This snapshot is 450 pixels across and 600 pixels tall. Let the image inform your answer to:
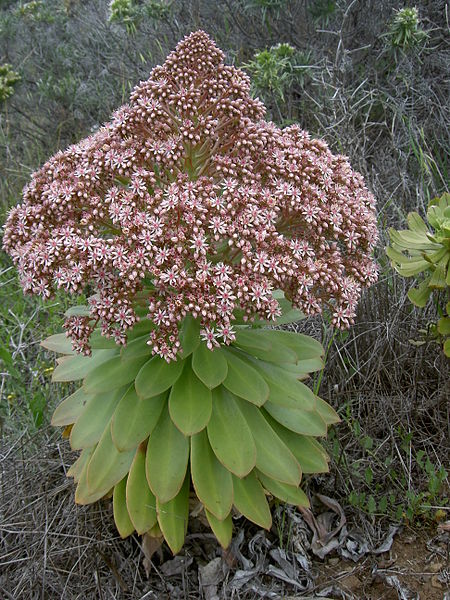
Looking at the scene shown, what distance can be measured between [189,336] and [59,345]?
2.34ft

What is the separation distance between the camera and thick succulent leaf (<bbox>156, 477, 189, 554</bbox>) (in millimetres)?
2100

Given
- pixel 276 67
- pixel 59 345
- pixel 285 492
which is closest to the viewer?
pixel 285 492

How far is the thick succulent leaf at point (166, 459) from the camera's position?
6.84 ft

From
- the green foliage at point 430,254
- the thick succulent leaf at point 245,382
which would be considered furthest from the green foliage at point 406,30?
the thick succulent leaf at point 245,382

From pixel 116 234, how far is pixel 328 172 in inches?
33.6

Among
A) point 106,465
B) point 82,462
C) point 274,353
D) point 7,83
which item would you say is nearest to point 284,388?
point 274,353

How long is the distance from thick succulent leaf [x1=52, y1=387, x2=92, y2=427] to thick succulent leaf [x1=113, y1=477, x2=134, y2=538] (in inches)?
14.5

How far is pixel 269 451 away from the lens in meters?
2.21

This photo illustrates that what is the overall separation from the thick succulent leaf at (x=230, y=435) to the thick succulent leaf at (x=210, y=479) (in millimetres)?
83

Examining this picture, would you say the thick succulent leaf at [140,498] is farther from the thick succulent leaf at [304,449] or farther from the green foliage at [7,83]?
the green foliage at [7,83]

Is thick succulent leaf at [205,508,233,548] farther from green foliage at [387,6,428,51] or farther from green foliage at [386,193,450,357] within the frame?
green foliage at [387,6,428,51]

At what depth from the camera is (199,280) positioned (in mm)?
1915

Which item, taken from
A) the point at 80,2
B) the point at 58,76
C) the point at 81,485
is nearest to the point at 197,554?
the point at 81,485

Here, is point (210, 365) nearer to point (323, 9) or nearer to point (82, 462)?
point (82, 462)
